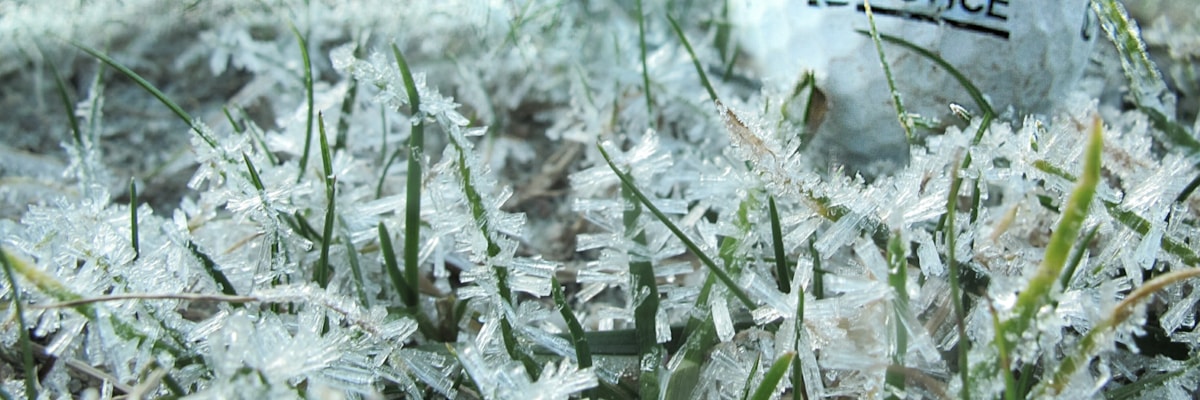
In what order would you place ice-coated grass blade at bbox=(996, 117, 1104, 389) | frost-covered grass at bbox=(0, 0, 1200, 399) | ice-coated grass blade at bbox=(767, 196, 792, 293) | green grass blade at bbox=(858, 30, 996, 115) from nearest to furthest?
1. ice-coated grass blade at bbox=(996, 117, 1104, 389)
2. frost-covered grass at bbox=(0, 0, 1200, 399)
3. ice-coated grass blade at bbox=(767, 196, 792, 293)
4. green grass blade at bbox=(858, 30, 996, 115)

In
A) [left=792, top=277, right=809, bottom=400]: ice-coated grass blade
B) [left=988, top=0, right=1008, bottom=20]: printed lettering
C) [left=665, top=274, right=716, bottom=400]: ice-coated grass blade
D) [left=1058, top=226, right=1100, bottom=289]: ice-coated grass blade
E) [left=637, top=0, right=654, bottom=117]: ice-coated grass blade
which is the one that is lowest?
[left=665, top=274, right=716, bottom=400]: ice-coated grass blade

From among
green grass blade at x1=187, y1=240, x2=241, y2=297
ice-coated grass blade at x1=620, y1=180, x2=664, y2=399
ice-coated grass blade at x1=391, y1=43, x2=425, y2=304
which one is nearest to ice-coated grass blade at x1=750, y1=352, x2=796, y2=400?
ice-coated grass blade at x1=620, y1=180, x2=664, y2=399

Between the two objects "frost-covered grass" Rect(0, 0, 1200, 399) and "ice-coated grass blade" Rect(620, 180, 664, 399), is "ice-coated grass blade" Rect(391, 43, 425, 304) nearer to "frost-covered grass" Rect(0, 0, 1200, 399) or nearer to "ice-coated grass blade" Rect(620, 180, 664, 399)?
"frost-covered grass" Rect(0, 0, 1200, 399)

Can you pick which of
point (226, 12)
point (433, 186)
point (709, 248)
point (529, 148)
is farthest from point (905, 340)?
point (226, 12)

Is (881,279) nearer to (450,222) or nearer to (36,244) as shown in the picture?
(450,222)

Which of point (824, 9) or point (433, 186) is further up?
point (824, 9)

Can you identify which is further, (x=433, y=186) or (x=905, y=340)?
(x=433, y=186)

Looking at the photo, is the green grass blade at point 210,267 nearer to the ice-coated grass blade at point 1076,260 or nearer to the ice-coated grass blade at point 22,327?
the ice-coated grass blade at point 22,327
